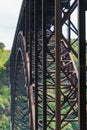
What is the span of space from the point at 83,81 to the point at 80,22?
0.88 meters

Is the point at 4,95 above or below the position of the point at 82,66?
below

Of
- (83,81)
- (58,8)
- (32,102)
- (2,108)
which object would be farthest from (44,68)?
(2,108)

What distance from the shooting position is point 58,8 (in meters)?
7.36

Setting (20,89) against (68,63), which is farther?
(20,89)

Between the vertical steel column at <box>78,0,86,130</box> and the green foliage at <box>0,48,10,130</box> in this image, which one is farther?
the green foliage at <box>0,48,10,130</box>

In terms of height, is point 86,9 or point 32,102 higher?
point 86,9

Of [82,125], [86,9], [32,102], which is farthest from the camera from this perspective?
[32,102]

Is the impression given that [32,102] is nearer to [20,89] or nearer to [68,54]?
[68,54]

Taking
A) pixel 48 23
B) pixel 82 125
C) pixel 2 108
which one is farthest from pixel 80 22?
pixel 2 108

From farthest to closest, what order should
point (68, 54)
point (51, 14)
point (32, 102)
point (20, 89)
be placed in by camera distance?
point (20, 89) → point (51, 14) → point (68, 54) → point (32, 102)

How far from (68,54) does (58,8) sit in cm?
1038

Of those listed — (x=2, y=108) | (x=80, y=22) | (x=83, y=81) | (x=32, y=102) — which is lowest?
(x=2, y=108)

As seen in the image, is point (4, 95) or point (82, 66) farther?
point (4, 95)

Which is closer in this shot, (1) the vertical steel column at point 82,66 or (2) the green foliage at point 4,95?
(1) the vertical steel column at point 82,66
